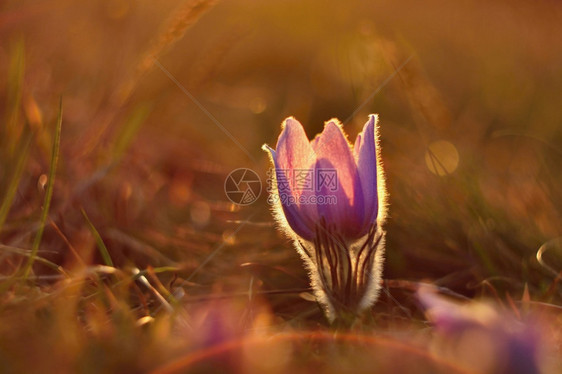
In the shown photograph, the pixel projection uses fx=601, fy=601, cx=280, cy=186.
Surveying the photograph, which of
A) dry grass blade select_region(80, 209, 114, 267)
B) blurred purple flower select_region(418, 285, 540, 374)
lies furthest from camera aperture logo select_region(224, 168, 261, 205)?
blurred purple flower select_region(418, 285, 540, 374)

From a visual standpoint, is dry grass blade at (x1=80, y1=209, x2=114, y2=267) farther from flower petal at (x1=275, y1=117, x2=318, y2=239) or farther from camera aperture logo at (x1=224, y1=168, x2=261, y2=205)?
camera aperture logo at (x1=224, y1=168, x2=261, y2=205)

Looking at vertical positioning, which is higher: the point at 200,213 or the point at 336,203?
the point at 336,203

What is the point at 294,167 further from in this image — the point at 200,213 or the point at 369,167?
the point at 200,213

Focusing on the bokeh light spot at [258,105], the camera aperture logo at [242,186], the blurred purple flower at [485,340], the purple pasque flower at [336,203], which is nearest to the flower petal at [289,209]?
the purple pasque flower at [336,203]

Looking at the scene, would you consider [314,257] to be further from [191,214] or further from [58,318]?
[191,214]

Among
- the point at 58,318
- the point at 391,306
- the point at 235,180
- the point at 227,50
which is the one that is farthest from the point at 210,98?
the point at 58,318

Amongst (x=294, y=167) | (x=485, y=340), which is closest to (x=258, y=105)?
(x=294, y=167)
